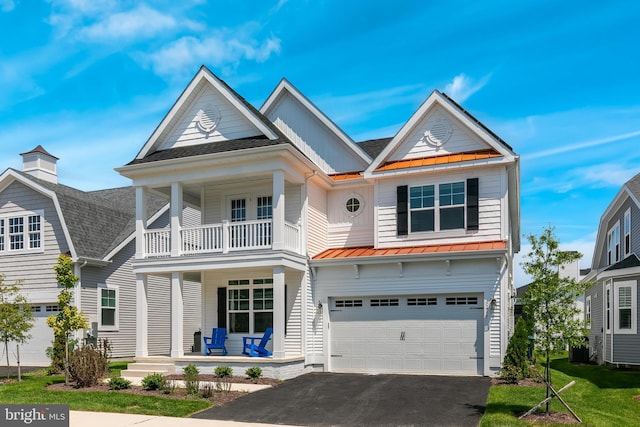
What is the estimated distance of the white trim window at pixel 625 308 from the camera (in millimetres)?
20000

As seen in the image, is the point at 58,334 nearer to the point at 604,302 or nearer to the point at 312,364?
the point at 312,364

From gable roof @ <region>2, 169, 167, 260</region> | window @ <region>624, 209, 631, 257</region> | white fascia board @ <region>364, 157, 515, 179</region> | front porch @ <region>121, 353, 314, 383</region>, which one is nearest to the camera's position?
front porch @ <region>121, 353, 314, 383</region>

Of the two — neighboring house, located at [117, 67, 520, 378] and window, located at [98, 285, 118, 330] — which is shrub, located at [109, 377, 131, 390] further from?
window, located at [98, 285, 118, 330]

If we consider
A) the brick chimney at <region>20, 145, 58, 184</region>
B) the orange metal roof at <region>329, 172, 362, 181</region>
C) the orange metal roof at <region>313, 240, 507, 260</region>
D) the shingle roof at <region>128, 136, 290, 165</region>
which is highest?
the brick chimney at <region>20, 145, 58, 184</region>

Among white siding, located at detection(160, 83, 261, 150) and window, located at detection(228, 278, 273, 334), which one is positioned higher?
white siding, located at detection(160, 83, 261, 150)

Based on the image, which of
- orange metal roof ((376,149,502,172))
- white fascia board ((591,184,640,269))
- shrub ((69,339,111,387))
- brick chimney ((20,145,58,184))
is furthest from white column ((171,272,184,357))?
white fascia board ((591,184,640,269))

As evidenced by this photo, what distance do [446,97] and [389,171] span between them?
2846 mm

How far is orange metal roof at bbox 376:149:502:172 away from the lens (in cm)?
1802

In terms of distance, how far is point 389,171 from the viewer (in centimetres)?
1889

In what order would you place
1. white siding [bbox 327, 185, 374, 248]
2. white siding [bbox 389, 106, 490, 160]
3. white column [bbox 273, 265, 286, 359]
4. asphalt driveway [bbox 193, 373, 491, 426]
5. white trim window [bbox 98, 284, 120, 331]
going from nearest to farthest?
asphalt driveway [bbox 193, 373, 491, 426] → white column [bbox 273, 265, 286, 359] → white siding [bbox 389, 106, 490, 160] → white siding [bbox 327, 185, 374, 248] → white trim window [bbox 98, 284, 120, 331]

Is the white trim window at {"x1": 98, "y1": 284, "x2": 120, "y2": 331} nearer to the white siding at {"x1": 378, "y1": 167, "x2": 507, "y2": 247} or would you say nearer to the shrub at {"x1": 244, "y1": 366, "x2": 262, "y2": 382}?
the shrub at {"x1": 244, "y1": 366, "x2": 262, "y2": 382}

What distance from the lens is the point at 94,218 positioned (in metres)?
24.1

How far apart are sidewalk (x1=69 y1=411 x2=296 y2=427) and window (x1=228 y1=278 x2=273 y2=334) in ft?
23.4

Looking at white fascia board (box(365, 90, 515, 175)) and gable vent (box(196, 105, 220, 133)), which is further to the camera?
gable vent (box(196, 105, 220, 133))
